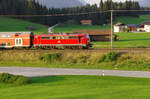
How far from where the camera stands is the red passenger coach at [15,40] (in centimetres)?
5372

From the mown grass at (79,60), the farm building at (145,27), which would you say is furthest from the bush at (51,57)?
the farm building at (145,27)

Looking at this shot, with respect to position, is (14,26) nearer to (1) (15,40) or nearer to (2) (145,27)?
(2) (145,27)

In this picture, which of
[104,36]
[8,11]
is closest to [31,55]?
[104,36]

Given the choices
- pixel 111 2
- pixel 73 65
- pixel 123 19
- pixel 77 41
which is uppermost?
pixel 111 2

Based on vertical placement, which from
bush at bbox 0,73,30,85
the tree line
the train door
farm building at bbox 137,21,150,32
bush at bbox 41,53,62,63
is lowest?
bush at bbox 0,73,30,85

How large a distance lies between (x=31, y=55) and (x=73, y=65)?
32.6ft

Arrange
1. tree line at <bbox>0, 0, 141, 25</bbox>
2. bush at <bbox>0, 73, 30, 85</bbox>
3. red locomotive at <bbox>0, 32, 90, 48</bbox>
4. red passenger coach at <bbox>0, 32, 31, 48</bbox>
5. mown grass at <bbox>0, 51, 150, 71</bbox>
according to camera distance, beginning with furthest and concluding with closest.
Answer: tree line at <bbox>0, 0, 141, 25</bbox>, red passenger coach at <bbox>0, 32, 31, 48</bbox>, red locomotive at <bbox>0, 32, 90, 48</bbox>, mown grass at <bbox>0, 51, 150, 71</bbox>, bush at <bbox>0, 73, 30, 85</bbox>

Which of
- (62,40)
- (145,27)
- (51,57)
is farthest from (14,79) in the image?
(145,27)

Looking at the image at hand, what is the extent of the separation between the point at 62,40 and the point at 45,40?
3805 mm

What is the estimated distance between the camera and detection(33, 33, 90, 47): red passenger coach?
1980 inches

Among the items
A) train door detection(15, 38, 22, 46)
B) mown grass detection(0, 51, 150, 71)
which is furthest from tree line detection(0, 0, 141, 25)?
mown grass detection(0, 51, 150, 71)

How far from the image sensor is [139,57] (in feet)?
137

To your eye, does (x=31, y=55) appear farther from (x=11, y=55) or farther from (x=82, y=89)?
(x=82, y=89)

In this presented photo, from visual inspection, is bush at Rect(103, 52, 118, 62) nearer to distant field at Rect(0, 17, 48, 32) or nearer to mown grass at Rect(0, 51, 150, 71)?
mown grass at Rect(0, 51, 150, 71)
